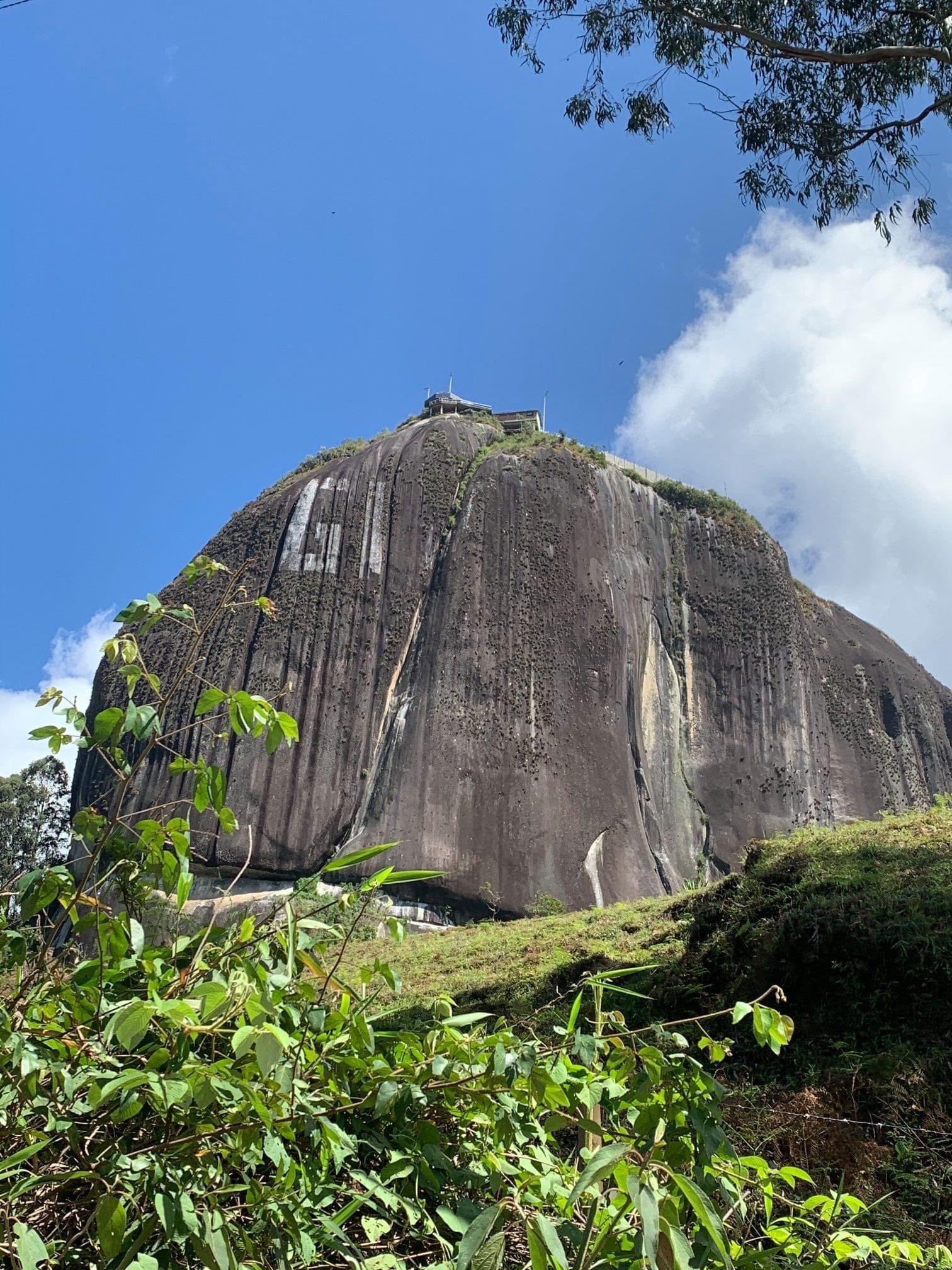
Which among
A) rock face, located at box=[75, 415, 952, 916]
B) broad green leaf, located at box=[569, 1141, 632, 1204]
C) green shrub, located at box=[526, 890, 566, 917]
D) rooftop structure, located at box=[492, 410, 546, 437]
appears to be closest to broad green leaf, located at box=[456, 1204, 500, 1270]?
broad green leaf, located at box=[569, 1141, 632, 1204]

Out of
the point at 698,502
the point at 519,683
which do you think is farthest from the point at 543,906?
the point at 698,502

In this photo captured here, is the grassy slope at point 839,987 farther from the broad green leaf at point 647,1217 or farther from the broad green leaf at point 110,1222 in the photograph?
the broad green leaf at point 110,1222

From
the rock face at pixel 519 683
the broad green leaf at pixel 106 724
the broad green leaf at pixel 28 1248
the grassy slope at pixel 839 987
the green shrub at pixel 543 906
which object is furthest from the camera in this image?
the rock face at pixel 519 683

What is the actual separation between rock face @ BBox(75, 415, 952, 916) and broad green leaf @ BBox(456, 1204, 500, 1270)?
21449mm

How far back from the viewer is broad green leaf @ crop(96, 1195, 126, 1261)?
1.37m

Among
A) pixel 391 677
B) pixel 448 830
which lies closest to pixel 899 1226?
pixel 448 830

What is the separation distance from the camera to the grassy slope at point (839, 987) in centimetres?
365

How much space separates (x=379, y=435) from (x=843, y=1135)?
2997cm

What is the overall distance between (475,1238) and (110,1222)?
49cm

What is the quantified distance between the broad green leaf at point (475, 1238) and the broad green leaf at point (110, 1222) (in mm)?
459

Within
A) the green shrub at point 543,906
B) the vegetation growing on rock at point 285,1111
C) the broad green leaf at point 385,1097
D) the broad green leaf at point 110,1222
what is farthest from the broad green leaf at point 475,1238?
the green shrub at point 543,906

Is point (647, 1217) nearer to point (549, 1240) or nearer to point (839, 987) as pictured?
point (549, 1240)

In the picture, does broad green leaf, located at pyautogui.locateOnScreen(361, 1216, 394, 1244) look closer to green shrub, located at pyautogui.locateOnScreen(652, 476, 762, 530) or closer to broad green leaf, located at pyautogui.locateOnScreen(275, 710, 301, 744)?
broad green leaf, located at pyautogui.locateOnScreen(275, 710, 301, 744)

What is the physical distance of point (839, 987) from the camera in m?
4.89
